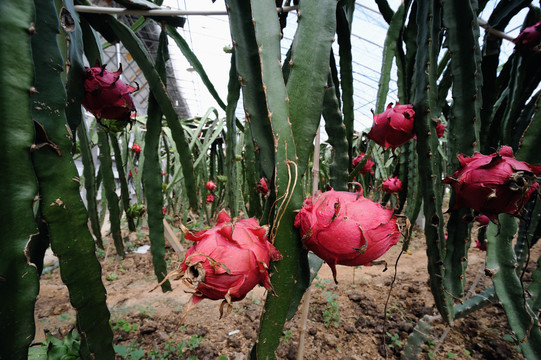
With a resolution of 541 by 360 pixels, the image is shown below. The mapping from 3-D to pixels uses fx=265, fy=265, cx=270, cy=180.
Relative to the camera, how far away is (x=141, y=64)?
29.2 inches

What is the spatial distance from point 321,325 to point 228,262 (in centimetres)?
121

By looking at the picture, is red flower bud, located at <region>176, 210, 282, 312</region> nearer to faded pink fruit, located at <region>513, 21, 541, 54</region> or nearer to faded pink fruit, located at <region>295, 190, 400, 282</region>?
faded pink fruit, located at <region>295, 190, 400, 282</region>

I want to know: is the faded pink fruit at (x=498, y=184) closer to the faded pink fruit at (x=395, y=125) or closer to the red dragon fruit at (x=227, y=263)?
the faded pink fruit at (x=395, y=125)

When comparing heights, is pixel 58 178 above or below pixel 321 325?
above

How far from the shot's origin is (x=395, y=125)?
0.64 metres

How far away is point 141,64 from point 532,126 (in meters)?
0.98

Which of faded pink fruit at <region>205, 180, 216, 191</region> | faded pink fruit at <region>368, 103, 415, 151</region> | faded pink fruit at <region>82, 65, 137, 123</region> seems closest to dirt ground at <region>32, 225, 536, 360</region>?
faded pink fruit at <region>368, 103, 415, 151</region>

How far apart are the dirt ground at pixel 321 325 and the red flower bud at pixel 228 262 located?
765 mm

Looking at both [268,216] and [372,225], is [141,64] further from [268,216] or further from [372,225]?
[372,225]

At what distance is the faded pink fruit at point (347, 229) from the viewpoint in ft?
1.11

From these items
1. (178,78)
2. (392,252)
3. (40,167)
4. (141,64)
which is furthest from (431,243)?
(178,78)

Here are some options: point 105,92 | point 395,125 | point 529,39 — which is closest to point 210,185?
point 105,92

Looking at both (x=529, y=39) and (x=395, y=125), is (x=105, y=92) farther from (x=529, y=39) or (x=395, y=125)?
(x=529, y=39)

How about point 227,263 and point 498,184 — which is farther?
point 498,184
